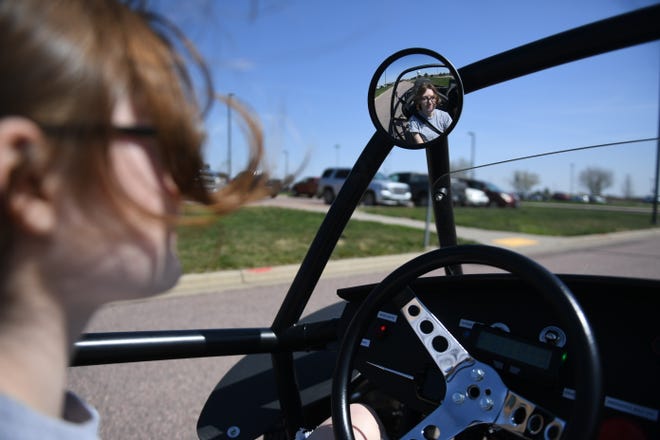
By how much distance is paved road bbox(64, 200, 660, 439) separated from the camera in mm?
3057

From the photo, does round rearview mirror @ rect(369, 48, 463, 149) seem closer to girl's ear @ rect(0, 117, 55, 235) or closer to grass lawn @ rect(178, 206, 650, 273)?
grass lawn @ rect(178, 206, 650, 273)

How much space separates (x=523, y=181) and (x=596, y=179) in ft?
1.02

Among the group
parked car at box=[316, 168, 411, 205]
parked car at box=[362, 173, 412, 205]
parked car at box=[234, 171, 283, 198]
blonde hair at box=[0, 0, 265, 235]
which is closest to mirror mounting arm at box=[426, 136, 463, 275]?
parked car at box=[234, 171, 283, 198]

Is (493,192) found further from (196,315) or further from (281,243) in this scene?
(281,243)

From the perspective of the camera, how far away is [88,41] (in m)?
0.69

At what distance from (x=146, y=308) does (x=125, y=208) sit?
5056 mm

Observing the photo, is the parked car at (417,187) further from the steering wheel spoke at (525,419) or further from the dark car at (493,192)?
the steering wheel spoke at (525,419)

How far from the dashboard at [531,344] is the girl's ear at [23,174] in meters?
1.03

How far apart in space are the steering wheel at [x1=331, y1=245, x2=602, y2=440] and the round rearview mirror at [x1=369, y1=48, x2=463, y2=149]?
0.36 m

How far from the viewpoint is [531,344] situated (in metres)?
1.36

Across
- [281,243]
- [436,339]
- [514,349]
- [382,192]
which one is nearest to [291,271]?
[281,243]

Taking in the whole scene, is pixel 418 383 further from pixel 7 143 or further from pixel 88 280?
pixel 7 143

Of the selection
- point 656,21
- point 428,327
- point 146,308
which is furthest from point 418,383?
point 146,308

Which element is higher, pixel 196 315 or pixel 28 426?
pixel 28 426
